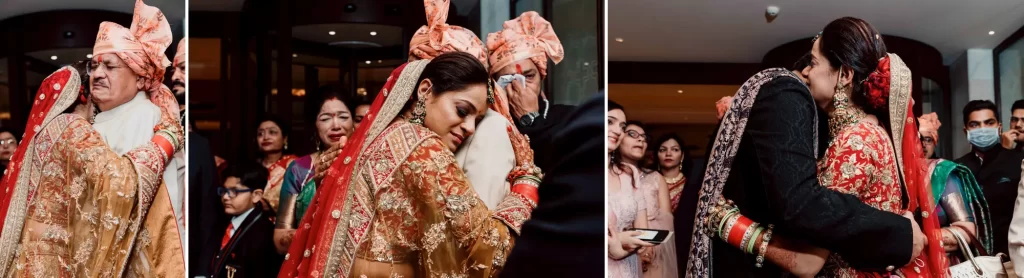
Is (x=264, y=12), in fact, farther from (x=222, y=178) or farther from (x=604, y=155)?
(x=604, y=155)

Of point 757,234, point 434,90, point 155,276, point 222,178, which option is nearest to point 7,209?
point 155,276

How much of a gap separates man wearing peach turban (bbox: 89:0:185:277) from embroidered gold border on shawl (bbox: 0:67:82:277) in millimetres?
81

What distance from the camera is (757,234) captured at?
2584 millimetres

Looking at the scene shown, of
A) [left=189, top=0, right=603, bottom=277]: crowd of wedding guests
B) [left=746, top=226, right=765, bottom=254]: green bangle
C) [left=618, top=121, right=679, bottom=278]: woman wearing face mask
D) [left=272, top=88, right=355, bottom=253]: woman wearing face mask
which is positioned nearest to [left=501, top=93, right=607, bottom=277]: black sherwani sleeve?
[left=189, top=0, right=603, bottom=277]: crowd of wedding guests

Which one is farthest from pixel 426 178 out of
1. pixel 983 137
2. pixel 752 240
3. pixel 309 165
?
pixel 983 137

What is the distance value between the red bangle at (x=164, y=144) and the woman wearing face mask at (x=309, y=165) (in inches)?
15.8

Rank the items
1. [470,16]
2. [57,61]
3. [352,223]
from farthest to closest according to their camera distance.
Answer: [57,61] < [470,16] < [352,223]

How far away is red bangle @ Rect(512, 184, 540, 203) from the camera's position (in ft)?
8.74

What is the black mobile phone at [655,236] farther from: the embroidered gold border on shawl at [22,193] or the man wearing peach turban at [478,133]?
the embroidered gold border on shawl at [22,193]

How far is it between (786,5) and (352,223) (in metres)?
1.62

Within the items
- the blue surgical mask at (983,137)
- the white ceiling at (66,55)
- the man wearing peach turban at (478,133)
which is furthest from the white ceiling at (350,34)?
the blue surgical mask at (983,137)

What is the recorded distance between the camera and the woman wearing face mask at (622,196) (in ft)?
9.71

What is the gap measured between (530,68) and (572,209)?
470 millimetres

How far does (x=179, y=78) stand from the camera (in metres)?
2.87
